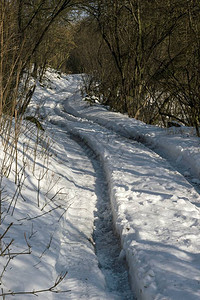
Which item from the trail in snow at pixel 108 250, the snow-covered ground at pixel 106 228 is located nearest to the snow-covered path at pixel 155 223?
the snow-covered ground at pixel 106 228

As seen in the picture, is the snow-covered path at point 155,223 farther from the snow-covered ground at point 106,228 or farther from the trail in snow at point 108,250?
the trail in snow at point 108,250

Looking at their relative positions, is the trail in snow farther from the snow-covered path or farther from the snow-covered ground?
the snow-covered path

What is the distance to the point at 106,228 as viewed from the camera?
129 inches

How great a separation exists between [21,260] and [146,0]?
30.9ft

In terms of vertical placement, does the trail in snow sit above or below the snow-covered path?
below

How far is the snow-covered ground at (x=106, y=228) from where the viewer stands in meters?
2.07

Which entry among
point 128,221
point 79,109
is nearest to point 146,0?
point 79,109

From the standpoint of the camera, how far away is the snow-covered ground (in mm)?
2068

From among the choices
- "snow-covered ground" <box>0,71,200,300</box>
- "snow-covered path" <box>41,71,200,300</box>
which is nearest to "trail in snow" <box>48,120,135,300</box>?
"snow-covered ground" <box>0,71,200,300</box>

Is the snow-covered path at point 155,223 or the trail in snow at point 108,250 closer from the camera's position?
the snow-covered path at point 155,223

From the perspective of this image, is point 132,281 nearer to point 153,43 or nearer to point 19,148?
point 19,148

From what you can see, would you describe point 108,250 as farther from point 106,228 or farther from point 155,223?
point 155,223

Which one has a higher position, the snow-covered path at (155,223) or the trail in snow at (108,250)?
the snow-covered path at (155,223)

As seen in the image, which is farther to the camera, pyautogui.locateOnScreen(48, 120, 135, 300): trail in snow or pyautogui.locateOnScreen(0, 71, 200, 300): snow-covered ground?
pyautogui.locateOnScreen(48, 120, 135, 300): trail in snow
